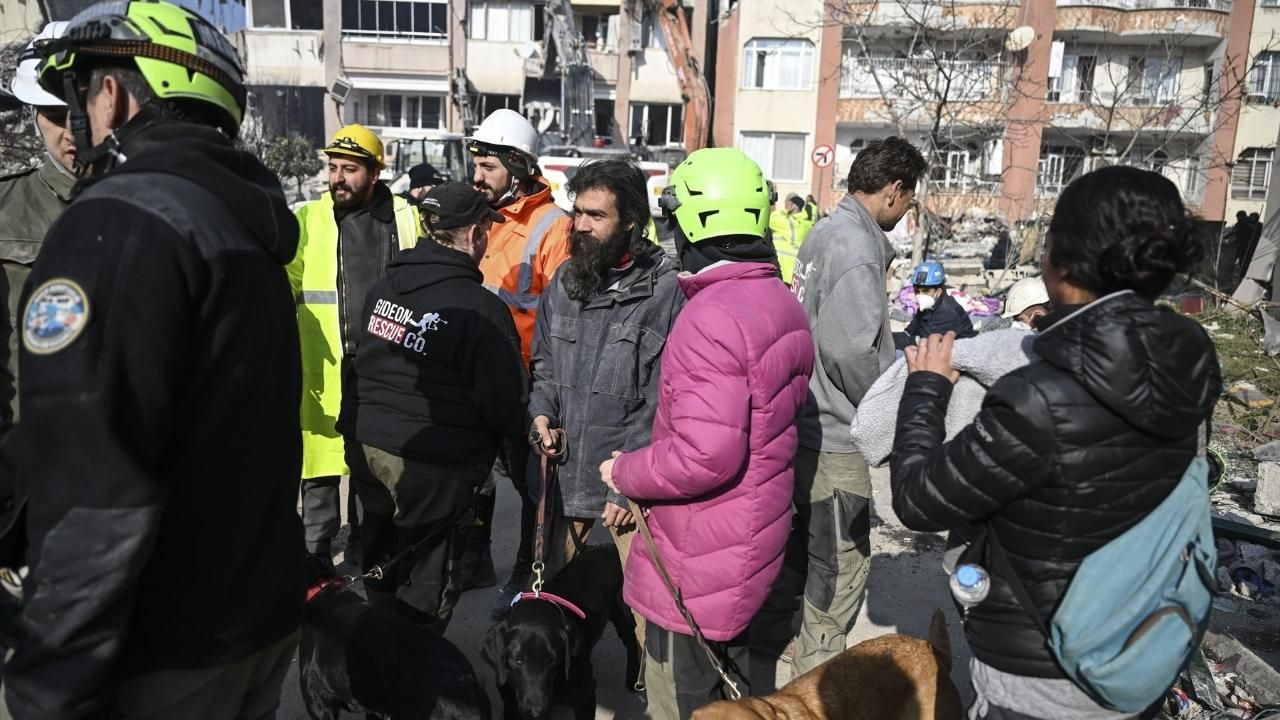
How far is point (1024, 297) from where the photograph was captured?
5273mm

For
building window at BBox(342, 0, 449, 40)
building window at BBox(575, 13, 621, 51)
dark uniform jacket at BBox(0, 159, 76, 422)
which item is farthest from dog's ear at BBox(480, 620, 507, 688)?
building window at BBox(575, 13, 621, 51)

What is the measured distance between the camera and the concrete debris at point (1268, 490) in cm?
600

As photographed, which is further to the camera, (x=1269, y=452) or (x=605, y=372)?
(x=1269, y=452)

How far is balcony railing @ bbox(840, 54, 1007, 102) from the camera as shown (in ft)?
43.9

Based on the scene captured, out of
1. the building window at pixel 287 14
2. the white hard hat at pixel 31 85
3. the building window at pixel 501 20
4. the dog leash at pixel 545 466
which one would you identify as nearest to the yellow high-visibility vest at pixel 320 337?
the dog leash at pixel 545 466

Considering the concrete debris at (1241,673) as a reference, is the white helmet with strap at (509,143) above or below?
above

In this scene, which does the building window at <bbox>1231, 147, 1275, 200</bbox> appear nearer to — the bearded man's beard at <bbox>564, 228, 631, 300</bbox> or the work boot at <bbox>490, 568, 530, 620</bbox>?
the work boot at <bbox>490, 568, 530, 620</bbox>

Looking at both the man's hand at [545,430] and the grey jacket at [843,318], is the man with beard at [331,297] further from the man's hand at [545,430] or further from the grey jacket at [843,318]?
the grey jacket at [843,318]

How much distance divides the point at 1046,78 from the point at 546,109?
19.7 m

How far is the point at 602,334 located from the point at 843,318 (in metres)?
0.97

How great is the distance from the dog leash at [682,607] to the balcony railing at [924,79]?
10.8m

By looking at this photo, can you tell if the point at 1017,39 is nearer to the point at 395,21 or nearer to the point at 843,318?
the point at 843,318

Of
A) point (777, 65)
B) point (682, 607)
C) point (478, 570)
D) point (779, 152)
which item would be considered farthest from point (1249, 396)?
point (777, 65)

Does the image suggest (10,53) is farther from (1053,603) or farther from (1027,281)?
(1053,603)
